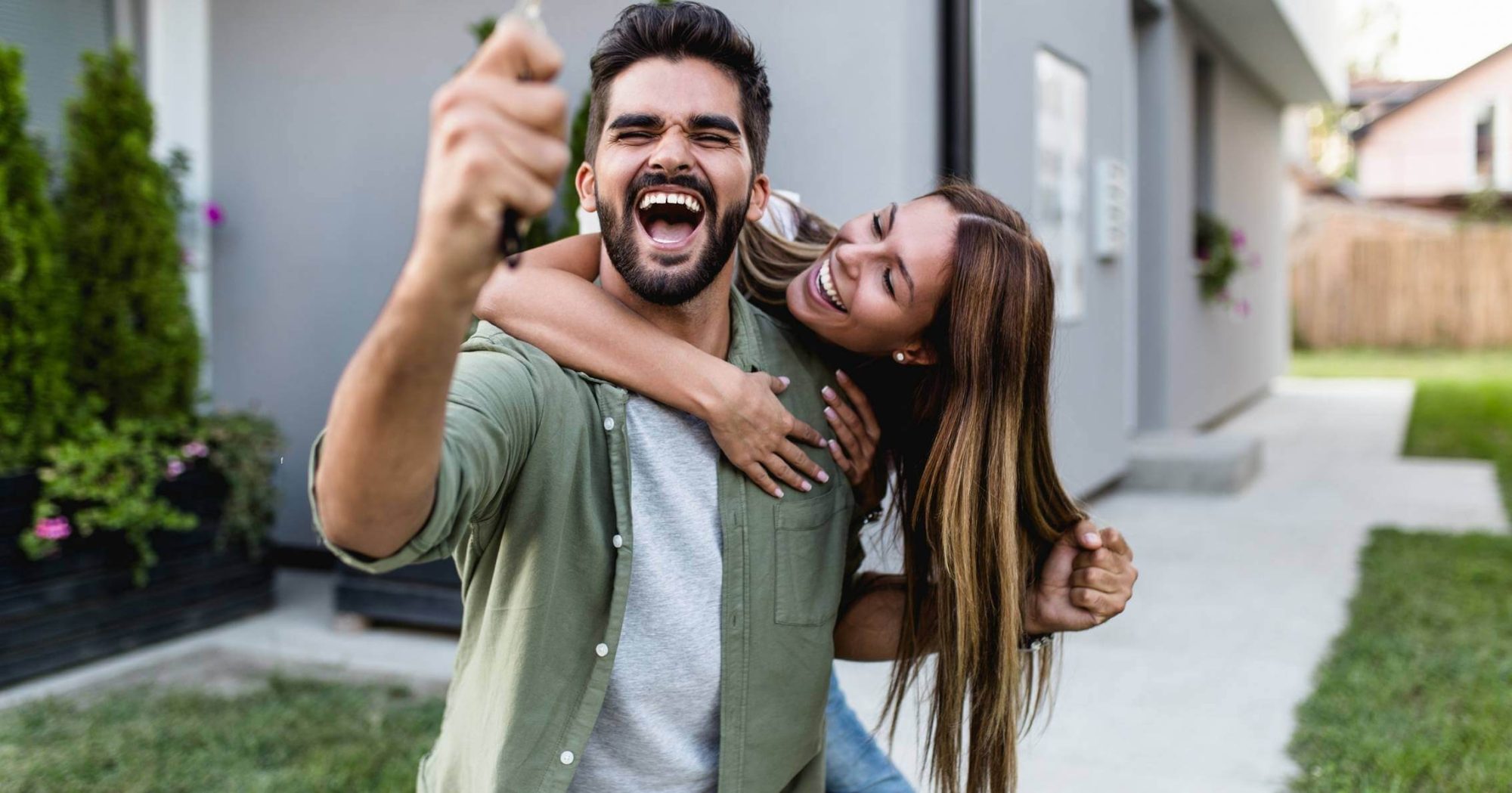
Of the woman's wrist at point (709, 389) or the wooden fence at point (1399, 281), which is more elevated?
the wooden fence at point (1399, 281)

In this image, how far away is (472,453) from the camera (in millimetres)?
1280

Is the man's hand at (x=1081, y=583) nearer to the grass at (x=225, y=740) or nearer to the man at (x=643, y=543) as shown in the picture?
the man at (x=643, y=543)

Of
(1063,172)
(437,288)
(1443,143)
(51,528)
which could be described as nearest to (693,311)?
(437,288)

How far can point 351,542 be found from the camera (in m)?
1.12

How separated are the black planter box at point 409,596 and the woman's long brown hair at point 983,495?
289cm

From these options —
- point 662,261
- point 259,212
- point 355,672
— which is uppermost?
point 259,212

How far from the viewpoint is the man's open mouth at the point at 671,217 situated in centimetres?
161

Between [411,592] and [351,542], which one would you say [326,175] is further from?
[351,542]

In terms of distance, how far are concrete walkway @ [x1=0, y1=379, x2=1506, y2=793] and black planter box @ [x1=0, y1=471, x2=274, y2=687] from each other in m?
0.07

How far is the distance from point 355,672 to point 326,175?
2.30 m

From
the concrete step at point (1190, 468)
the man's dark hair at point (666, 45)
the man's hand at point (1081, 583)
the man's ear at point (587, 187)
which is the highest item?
the man's dark hair at point (666, 45)

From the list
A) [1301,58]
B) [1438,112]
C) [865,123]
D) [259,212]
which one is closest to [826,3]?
[865,123]

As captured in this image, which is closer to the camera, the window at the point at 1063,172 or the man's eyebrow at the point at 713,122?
the man's eyebrow at the point at 713,122

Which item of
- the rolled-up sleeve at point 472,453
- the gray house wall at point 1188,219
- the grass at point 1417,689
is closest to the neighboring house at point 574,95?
the grass at point 1417,689
